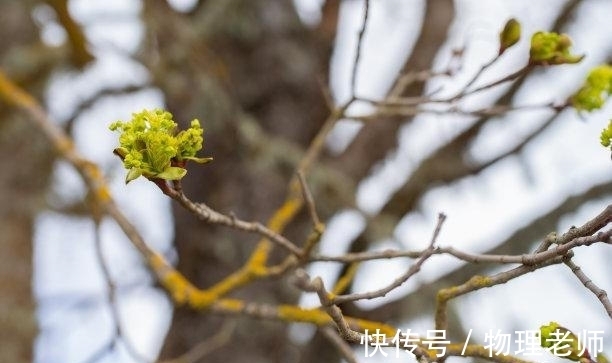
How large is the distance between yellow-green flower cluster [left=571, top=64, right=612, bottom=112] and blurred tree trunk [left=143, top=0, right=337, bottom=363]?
1400 millimetres

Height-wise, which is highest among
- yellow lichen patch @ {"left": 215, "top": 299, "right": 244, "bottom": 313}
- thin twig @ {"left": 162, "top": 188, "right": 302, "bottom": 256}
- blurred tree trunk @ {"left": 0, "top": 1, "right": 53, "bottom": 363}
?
blurred tree trunk @ {"left": 0, "top": 1, "right": 53, "bottom": 363}

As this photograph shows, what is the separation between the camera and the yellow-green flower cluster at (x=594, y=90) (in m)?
0.94

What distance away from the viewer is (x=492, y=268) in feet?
7.41

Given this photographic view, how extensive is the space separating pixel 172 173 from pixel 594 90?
0.52 meters

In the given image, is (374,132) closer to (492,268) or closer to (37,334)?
(492,268)

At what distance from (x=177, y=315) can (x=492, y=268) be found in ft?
2.93

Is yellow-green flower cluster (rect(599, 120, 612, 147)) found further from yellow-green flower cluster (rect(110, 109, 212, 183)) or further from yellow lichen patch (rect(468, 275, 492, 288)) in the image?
yellow-green flower cluster (rect(110, 109, 212, 183))

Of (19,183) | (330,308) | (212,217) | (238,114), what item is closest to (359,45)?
(212,217)

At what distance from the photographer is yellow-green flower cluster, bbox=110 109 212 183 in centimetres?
66

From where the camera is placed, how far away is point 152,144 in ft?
2.17

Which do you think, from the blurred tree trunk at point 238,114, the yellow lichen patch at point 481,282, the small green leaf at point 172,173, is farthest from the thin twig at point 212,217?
the blurred tree trunk at point 238,114

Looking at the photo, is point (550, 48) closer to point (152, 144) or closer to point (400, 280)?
point (400, 280)

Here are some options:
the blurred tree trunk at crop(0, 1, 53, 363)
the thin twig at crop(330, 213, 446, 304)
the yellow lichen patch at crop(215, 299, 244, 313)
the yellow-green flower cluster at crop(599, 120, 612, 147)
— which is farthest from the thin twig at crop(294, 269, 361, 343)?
the blurred tree trunk at crop(0, 1, 53, 363)

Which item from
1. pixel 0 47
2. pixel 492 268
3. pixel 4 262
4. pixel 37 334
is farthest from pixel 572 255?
pixel 0 47
